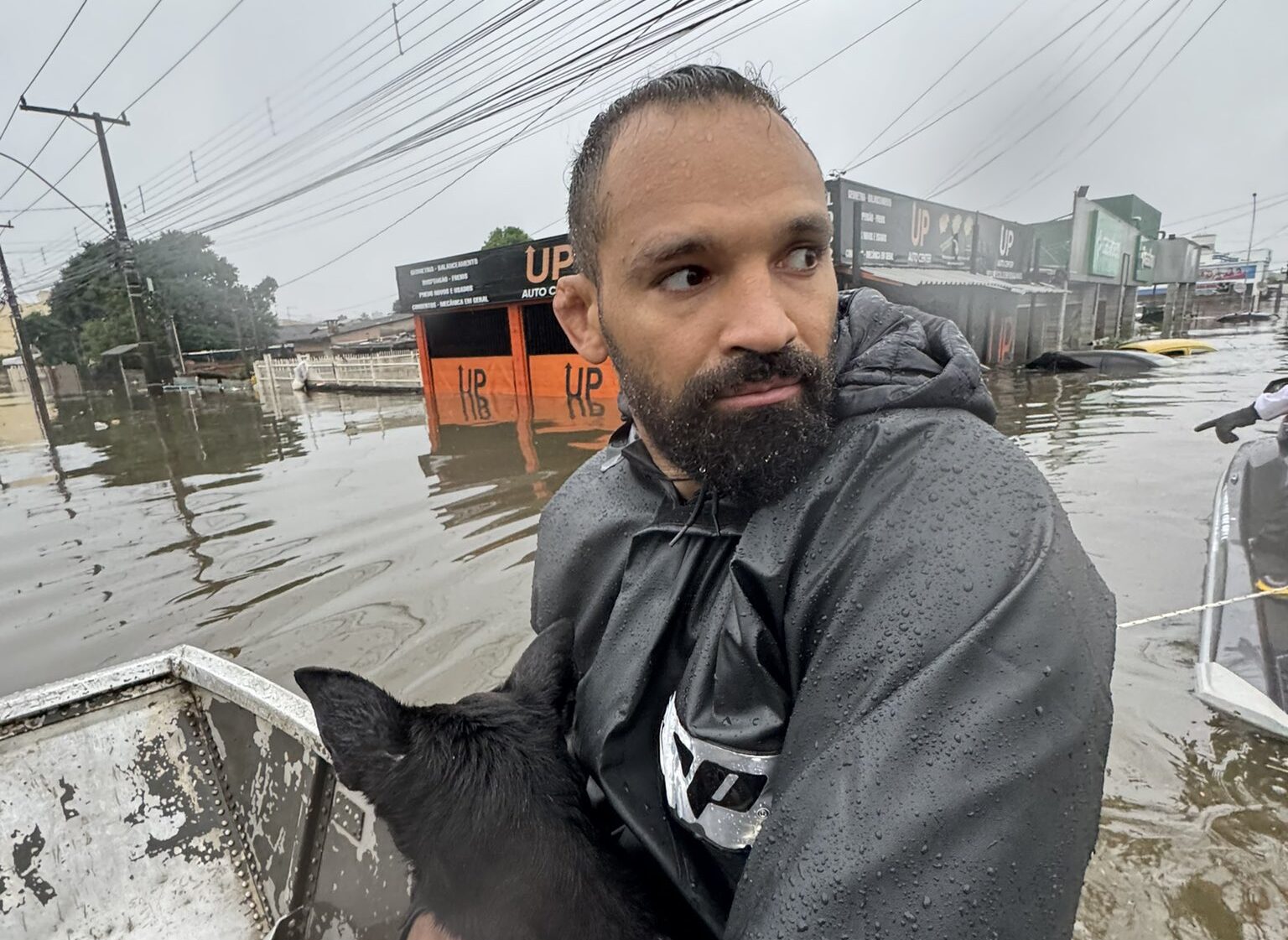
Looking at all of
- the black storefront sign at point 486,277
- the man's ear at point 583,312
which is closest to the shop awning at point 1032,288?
the black storefront sign at point 486,277

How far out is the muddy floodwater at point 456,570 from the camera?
313 cm

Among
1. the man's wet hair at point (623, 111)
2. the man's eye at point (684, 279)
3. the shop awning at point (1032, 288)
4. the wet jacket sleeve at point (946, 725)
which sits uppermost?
the shop awning at point (1032, 288)

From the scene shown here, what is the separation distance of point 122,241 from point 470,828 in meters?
32.5

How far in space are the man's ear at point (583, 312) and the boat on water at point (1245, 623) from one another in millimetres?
4424

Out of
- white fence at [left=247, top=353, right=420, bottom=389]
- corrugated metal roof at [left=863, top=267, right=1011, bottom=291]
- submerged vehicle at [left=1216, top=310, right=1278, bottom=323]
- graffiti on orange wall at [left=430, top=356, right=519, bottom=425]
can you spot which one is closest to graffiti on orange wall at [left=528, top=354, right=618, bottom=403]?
graffiti on orange wall at [left=430, top=356, right=519, bottom=425]

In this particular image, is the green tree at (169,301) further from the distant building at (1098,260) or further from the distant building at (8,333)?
the distant building at (1098,260)

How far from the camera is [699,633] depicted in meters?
1.25

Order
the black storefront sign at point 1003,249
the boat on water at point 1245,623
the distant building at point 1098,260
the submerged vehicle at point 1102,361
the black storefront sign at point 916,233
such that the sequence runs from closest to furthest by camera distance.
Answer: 1. the boat on water at point 1245,623
2. the black storefront sign at point 916,233
3. the submerged vehicle at point 1102,361
4. the black storefront sign at point 1003,249
5. the distant building at point 1098,260

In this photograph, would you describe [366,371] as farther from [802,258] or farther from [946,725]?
[946,725]

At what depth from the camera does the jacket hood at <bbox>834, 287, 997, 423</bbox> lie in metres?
1.08

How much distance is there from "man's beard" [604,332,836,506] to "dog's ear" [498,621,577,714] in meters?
0.62

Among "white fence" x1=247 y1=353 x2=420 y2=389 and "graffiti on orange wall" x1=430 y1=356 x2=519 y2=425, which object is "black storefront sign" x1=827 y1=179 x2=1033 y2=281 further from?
"white fence" x1=247 y1=353 x2=420 y2=389

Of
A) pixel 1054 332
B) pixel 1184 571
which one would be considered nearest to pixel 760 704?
pixel 1184 571

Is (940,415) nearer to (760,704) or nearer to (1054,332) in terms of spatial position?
(760,704)
